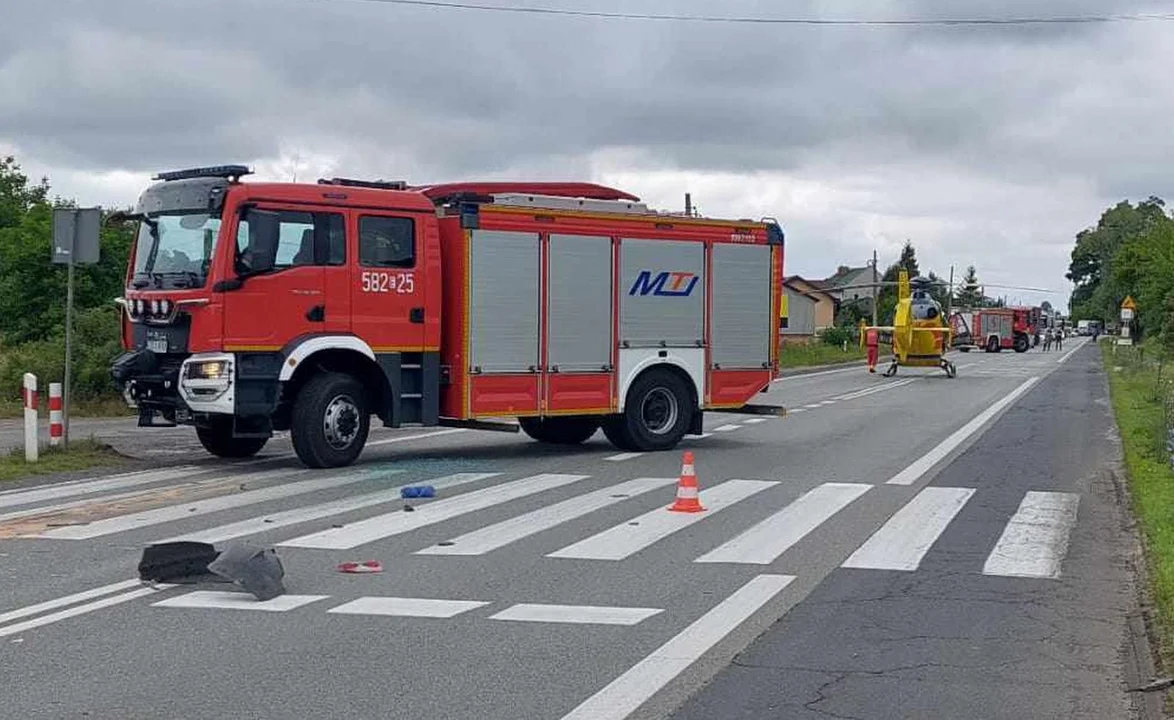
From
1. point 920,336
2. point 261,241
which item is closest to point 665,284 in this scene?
point 261,241

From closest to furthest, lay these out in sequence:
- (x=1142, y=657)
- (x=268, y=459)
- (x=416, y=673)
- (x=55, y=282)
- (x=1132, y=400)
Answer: (x=416, y=673), (x=1142, y=657), (x=268, y=459), (x=55, y=282), (x=1132, y=400)

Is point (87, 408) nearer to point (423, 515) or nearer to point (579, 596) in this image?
point (423, 515)

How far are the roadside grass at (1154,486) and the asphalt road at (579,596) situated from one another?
29 centimetres

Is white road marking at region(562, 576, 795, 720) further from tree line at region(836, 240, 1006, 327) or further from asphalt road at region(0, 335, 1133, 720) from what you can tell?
tree line at region(836, 240, 1006, 327)

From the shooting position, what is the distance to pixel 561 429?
19906 millimetres

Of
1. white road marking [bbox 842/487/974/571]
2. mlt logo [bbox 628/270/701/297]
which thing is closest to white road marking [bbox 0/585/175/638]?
white road marking [bbox 842/487/974/571]

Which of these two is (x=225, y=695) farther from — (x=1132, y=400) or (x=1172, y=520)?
(x=1132, y=400)

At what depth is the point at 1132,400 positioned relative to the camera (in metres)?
31.1

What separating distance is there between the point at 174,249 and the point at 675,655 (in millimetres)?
9755

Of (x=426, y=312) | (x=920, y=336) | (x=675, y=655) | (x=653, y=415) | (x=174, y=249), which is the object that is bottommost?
(x=675, y=655)

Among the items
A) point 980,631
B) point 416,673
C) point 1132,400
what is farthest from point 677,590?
point 1132,400

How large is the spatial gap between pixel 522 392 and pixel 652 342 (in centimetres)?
216

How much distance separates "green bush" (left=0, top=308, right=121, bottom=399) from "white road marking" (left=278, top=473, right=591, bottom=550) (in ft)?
33.7

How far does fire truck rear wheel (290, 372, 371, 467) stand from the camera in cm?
1591
